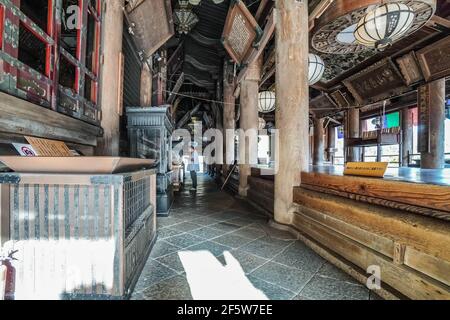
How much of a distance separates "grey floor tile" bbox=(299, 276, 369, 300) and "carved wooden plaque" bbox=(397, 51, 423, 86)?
7540mm

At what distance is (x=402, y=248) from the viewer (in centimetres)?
201

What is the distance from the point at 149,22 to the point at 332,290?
640 centimetres

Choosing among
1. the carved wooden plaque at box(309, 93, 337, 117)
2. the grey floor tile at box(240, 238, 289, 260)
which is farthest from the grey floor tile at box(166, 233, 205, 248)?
the carved wooden plaque at box(309, 93, 337, 117)

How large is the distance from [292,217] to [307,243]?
29.6 inches

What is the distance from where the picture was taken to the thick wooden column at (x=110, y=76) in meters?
3.78

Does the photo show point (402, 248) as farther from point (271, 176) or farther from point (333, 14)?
point (333, 14)

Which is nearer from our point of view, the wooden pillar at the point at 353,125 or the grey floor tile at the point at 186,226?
the grey floor tile at the point at 186,226

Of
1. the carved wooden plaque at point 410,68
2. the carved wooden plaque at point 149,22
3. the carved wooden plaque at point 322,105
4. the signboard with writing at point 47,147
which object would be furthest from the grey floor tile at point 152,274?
the carved wooden plaque at point 322,105

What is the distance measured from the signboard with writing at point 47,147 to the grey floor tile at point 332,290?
2817 mm

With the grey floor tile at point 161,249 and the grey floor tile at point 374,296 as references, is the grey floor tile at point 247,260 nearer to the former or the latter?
the grey floor tile at point 161,249

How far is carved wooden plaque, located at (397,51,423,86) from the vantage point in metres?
6.65

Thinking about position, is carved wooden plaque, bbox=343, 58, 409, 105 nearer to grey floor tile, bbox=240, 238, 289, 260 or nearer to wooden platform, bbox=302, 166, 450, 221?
wooden platform, bbox=302, 166, 450, 221

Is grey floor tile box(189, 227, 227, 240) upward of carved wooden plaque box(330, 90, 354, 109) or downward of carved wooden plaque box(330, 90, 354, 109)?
downward
